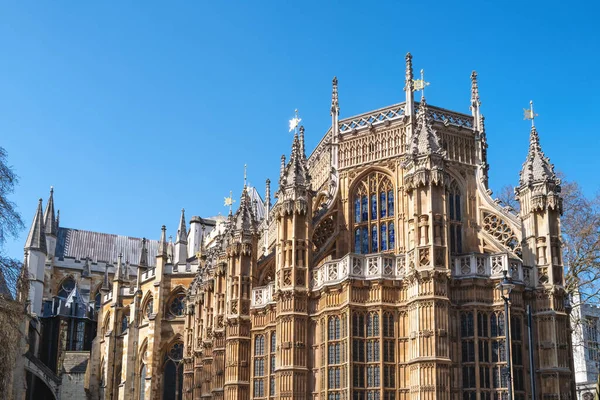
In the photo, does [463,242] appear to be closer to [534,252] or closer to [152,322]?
[534,252]

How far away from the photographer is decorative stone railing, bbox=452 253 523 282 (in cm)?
3347

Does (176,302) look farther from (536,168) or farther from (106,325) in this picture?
(536,168)

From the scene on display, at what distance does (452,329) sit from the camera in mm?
32750

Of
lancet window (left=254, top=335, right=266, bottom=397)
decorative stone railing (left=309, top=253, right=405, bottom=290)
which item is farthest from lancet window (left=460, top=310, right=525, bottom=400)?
lancet window (left=254, top=335, right=266, bottom=397)

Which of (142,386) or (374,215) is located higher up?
(374,215)

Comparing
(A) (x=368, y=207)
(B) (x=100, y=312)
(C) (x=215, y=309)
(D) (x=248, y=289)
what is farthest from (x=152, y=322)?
(A) (x=368, y=207)

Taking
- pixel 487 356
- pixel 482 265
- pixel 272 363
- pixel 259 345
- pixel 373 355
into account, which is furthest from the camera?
pixel 259 345

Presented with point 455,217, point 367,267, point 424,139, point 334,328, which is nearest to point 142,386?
point 334,328

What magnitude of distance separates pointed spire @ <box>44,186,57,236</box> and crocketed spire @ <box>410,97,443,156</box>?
204 ft

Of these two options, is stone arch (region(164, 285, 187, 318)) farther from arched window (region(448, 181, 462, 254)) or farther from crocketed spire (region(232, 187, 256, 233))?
arched window (region(448, 181, 462, 254))

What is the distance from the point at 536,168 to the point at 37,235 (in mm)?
53725

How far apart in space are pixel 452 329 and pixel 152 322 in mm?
35976

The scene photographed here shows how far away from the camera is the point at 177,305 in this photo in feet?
215

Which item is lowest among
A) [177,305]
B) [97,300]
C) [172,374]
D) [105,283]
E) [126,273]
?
[172,374]
